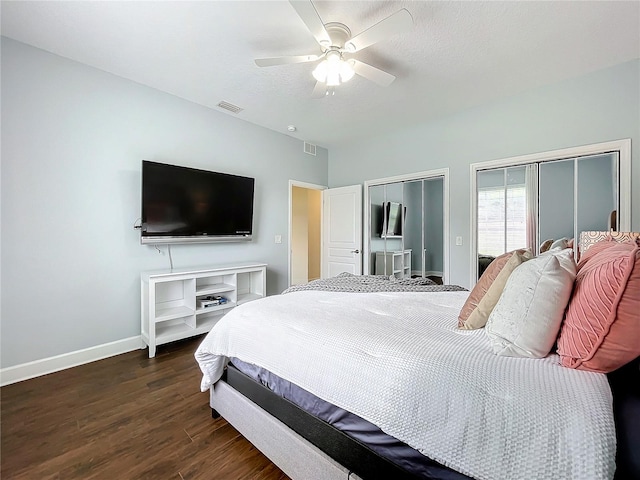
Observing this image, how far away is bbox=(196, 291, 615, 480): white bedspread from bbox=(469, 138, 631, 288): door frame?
7.51 feet

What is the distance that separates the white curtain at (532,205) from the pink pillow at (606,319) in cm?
245

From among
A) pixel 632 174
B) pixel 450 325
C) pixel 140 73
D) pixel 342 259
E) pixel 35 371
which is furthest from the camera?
pixel 342 259

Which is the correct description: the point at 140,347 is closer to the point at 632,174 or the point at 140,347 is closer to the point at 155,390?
the point at 155,390

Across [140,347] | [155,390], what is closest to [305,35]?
[155,390]

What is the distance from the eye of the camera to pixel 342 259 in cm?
468

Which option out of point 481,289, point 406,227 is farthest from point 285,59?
point 406,227

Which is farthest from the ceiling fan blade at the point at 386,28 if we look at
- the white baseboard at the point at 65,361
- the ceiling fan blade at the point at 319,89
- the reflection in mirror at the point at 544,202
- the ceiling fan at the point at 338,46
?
the white baseboard at the point at 65,361

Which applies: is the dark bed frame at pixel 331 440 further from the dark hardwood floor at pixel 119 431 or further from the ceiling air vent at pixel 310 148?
the ceiling air vent at pixel 310 148

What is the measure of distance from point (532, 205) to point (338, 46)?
2.66 metres

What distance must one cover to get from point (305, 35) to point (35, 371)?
356 cm

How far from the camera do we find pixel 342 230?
4.66 m

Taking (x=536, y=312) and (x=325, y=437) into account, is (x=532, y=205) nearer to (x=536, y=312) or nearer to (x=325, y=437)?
(x=536, y=312)

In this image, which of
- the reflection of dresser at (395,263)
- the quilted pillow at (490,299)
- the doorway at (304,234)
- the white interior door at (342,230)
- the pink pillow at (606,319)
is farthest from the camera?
the doorway at (304,234)

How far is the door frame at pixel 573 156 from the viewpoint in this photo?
8.21 ft
